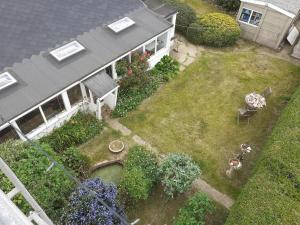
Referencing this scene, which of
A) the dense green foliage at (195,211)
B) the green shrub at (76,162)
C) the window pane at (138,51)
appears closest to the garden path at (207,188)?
the dense green foliage at (195,211)

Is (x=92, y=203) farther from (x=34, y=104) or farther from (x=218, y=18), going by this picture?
(x=218, y=18)

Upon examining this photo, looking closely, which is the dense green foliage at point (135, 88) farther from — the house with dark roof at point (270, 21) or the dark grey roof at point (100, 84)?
the house with dark roof at point (270, 21)

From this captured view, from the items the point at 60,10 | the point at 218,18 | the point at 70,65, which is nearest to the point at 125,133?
the point at 70,65

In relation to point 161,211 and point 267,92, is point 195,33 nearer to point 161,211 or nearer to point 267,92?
point 267,92

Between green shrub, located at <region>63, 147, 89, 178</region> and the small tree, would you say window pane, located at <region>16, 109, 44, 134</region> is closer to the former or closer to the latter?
green shrub, located at <region>63, 147, 89, 178</region>

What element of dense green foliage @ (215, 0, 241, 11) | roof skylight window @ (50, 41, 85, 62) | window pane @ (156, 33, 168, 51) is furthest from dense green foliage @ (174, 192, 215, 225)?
dense green foliage @ (215, 0, 241, 11)

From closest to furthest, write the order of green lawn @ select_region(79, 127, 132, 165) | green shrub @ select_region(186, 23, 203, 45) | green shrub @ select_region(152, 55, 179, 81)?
1. green lawn @ select_region(79, 127, 132, 165)
2. green shrub @ select_region(152, 55, 179, 81)
3. green shrub @ select_region(186, 23, 203, 45)
